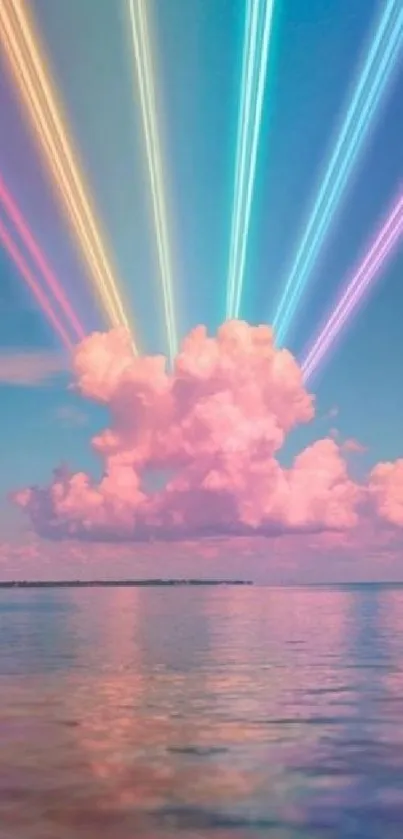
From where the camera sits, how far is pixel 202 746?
2738cm

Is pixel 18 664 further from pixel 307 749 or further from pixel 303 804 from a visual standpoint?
pixel 303 804

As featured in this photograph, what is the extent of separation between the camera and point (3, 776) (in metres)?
23.6

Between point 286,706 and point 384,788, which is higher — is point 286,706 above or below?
above

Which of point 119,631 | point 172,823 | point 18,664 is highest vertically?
point 119,631

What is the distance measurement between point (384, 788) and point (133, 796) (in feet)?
17.0

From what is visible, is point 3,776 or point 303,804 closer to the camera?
point 303,804

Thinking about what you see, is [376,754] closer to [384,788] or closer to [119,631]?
[384,788]

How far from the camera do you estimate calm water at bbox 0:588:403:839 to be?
1950cm

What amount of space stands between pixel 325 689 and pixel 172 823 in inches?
885

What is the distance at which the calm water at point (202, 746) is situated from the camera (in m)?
19.5

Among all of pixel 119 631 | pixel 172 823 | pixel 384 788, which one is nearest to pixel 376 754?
pixel 384 788

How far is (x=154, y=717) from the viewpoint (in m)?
33.1

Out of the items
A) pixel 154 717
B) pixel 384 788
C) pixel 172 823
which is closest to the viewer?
pixel 172 823

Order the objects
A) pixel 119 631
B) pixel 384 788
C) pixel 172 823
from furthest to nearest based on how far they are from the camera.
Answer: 1. pixel 119 631
2. pixel 384 788
3. pixel 172 823
